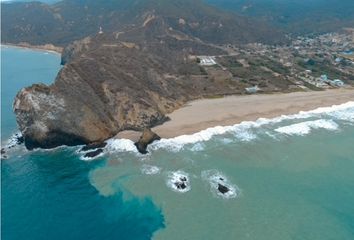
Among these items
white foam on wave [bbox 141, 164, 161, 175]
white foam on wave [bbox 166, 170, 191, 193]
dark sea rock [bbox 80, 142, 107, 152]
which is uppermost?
white foam on wave [bbox 166, 170, 191, 193]

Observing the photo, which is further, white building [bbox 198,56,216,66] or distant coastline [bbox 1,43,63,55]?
distant coastline [bbox 1,43,63,55]

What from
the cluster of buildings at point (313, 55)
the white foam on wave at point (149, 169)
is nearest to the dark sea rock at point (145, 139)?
the white foam on wave at point (149, 169)

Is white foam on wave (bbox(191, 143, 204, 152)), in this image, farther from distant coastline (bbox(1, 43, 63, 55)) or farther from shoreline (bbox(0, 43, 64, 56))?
distant coastline (bbox(1, 43, 63, 55))

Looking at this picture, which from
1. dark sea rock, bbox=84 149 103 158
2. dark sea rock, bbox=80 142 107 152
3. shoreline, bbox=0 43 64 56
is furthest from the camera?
shoreline, bbox=0 43 64 56

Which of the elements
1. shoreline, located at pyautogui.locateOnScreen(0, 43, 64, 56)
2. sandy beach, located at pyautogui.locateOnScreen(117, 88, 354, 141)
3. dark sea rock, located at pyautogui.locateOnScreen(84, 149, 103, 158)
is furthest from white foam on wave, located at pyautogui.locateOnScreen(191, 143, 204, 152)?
shoreline, located at pyautogui.locateOnScreen(0, 43, 64, 56)

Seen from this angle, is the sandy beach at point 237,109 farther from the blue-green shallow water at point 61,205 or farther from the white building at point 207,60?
the white building at point 207,60

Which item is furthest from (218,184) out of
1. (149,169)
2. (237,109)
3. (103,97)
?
(237,109)

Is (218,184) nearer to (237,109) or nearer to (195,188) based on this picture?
(195,188)

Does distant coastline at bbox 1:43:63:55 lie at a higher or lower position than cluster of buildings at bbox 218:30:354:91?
lower
